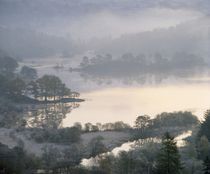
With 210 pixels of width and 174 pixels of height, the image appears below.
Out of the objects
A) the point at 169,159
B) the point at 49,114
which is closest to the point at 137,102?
the point at 49,114

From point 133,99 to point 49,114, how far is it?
7.24 metres

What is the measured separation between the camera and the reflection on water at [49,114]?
90.3 ft

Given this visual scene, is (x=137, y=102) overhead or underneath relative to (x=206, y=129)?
overhead

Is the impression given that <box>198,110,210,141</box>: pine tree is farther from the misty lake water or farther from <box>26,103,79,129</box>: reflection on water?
<box>26,103,79,129</box>: reflection on water

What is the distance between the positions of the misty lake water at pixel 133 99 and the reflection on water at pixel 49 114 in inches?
19.8

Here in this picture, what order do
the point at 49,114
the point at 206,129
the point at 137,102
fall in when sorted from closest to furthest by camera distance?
1. the point at 206,129
2. the point at 49,114
3. the point at 137,102

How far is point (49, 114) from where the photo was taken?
30.6 metres

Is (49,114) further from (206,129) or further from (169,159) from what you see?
(169,159)

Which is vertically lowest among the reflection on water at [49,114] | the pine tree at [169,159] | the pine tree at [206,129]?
the pine tree at [169,159]

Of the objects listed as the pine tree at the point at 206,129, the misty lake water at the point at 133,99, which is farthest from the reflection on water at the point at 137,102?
the pine tree at the point at 206,129

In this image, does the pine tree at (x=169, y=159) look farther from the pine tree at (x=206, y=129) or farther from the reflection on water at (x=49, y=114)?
the reflection on water at (x=49, y=114)

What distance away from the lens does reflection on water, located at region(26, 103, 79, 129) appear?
2751 cm

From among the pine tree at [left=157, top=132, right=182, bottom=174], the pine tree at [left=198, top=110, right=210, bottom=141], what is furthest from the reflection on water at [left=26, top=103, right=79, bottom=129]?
the pine tree at [left=157, top=132, right=182, bottom=174]

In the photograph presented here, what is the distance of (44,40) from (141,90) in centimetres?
5932
